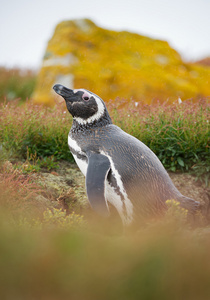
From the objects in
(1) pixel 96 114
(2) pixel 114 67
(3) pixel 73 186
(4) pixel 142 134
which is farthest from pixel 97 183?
(2) pixel 114 67

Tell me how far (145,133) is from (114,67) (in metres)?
3.69

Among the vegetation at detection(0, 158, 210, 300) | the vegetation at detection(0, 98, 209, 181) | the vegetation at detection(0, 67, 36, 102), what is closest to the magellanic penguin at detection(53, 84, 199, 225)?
the vegetation at detection(0, 98, 209, 181)

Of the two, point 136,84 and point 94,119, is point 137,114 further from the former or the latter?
point 136,84

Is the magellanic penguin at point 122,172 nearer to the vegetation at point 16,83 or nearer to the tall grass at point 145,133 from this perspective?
the tall grass at point 145,133

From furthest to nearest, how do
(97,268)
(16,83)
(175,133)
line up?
(16,83) < (175,133) < (97,268)

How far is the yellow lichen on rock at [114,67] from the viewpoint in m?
7.27

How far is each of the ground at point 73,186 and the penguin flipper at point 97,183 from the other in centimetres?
114

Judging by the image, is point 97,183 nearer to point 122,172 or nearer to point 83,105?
point 122,172

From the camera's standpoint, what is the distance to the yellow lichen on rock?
7.27 metres

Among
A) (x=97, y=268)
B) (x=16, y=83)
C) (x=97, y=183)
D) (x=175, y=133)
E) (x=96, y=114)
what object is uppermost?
(x=97, y=268)

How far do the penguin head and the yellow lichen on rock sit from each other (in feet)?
12.7

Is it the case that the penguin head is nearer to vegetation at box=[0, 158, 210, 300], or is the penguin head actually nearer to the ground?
the ground

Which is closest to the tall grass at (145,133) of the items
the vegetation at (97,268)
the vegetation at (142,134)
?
the vegetation at (142,134)

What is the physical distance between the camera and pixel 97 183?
2.40 meters
